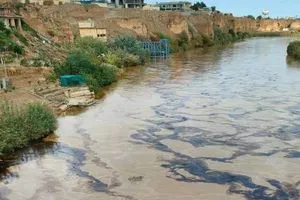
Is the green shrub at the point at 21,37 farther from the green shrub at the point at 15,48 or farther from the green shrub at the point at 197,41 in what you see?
the green shrub at the point at 197,41

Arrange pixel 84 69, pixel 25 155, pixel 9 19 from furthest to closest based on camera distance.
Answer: pixel 9 19 < pixel 84 69 < pixel 25 155

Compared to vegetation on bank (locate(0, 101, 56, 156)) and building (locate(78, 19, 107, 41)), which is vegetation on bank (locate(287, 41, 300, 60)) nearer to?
building (locate(78, 19, 107, 41))

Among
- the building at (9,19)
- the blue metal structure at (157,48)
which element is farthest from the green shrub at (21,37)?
the blue metal structure at (157,48)

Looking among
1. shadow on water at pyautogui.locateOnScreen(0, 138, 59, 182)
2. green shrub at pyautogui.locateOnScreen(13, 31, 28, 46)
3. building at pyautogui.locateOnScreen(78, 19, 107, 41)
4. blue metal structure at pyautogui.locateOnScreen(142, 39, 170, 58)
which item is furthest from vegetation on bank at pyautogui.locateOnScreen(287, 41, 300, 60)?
shadow on water at pyautogui.locateOnScreen(0, 138, 59, 182)

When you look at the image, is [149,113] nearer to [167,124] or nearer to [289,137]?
[167,124]

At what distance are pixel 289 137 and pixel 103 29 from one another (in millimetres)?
40042

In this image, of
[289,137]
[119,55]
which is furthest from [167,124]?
[119,55]

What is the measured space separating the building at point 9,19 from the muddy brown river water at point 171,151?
15.1 m

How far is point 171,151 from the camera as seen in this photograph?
55.9 ft

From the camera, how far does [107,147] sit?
17.8 metres

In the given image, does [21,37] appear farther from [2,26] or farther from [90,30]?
[90,30]

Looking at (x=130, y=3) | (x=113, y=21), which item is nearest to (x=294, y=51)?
(x=113, y=21)

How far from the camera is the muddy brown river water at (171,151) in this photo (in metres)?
13.5

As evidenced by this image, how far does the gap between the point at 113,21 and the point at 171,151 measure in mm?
47661
